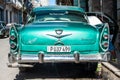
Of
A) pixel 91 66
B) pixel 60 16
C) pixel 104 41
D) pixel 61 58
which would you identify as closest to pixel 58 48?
pixel 61 58

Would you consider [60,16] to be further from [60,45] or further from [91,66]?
[60,45]

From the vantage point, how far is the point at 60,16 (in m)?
9.98

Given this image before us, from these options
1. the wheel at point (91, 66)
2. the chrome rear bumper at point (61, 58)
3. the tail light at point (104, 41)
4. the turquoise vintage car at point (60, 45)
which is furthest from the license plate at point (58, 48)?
the wheel at point (91, 66)

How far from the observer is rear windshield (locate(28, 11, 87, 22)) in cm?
988

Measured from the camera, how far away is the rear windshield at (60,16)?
32.4 feet

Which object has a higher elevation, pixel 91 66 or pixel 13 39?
pixel 13 39

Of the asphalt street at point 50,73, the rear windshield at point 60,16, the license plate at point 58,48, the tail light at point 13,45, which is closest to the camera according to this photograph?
the license plate at point 58,48

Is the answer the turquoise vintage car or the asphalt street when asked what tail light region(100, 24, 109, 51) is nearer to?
the turquoise vintage car

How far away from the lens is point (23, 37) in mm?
8477

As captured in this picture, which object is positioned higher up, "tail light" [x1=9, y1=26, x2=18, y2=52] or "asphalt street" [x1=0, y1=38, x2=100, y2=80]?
"tail light" [x1=9, y1=26, x2=18, y2=52]

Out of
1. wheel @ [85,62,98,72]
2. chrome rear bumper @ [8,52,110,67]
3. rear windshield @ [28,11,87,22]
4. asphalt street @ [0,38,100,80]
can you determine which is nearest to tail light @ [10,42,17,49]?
chrome rear bumper @ [8,52,110,67]

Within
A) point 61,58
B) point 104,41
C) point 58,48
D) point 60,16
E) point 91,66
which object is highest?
point 60,16

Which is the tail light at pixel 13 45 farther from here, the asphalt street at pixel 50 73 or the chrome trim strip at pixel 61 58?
the asphalt street at pixel 50 73

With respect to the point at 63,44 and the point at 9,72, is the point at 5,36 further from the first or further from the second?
the point at 63,44
